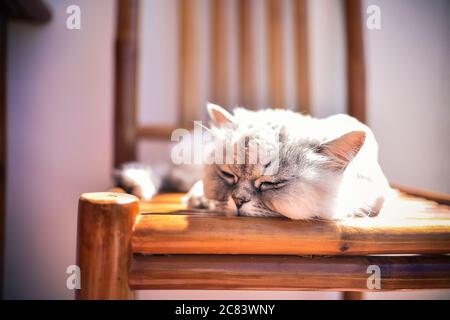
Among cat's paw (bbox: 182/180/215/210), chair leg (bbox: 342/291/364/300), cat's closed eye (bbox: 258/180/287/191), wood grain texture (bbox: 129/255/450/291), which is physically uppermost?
cat's closed eye (bbox: 258/180/287/191)

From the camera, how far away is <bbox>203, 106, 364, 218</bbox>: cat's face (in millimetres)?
562

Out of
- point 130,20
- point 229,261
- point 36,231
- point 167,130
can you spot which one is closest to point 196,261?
point 229,261

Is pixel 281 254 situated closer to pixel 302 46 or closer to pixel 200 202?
pixel 200 202

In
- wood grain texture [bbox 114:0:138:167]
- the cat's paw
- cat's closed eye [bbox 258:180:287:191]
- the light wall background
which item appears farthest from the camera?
the light wall background

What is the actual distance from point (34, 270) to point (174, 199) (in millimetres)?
806

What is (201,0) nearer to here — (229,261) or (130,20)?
(130,20)

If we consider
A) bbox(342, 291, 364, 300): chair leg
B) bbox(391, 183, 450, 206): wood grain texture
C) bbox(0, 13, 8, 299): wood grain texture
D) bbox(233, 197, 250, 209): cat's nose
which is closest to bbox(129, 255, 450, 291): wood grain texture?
bbox(233, 197, 250, 209): cat's nose

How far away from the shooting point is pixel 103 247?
471 millimetres

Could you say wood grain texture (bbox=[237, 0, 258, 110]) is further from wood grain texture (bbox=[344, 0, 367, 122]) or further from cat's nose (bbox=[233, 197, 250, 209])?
cat's nose (bbox=[233, 197, 250, 209])

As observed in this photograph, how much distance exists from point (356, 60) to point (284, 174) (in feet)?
2.00

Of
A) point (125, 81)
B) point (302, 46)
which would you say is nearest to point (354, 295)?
point (302, 46)

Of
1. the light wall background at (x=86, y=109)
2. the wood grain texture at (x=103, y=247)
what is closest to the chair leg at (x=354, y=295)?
the light wall background at (x=86, y=109)

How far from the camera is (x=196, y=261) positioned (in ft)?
1.66

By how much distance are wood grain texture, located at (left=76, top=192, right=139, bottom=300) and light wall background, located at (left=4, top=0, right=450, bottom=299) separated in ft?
2.38
